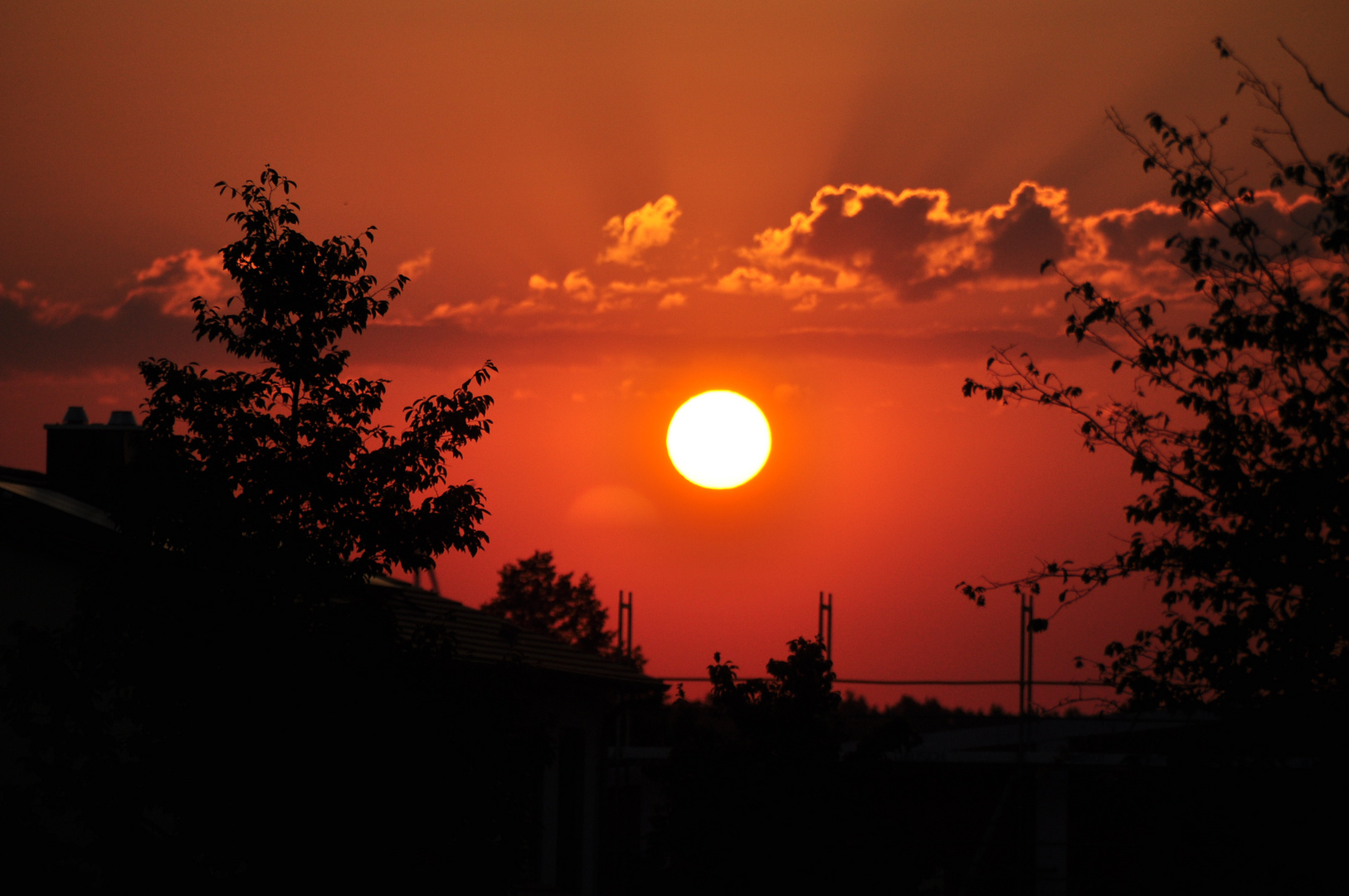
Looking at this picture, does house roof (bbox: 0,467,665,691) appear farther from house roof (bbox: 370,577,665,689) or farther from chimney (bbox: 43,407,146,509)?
chimney (bbox: 43,407,146,509)

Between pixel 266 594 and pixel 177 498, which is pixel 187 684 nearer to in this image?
pixel 266 594

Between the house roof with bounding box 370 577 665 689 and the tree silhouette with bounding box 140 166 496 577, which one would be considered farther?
the house roof with bounding box 370 577 665 689

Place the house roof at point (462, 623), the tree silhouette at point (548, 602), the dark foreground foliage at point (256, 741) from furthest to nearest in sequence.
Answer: the tree silhouette at point (548, 602) < the house roof at point (462, 623) < the dark foreground foliage at point (256, 741)

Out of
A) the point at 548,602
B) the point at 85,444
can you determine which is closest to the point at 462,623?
the point at 85,444

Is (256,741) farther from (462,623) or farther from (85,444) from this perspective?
(85,444)

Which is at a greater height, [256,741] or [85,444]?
[85,444]

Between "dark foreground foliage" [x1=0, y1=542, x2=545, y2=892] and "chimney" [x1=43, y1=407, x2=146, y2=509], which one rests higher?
"chimney" [x1=43, y1=407, x2=146, y2=509]

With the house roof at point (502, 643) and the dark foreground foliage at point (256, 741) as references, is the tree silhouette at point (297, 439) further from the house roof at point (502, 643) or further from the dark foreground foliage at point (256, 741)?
the house roof at point (502, 643)

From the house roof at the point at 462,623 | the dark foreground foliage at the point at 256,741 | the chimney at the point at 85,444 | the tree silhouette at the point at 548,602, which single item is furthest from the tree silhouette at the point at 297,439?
the tree silhouette at the point at 548,602

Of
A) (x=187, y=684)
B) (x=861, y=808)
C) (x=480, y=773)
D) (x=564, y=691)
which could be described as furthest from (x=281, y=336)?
(x=564, y=691)

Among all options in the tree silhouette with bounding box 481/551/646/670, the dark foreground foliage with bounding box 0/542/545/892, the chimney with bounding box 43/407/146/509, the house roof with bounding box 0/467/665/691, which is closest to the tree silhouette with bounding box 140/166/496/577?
the dark foreground foliage with bounding box 0/542/545/892

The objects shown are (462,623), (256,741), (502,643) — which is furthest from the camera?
(462,623)

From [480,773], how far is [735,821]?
180 inches

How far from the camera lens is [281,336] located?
9648 millimetres
